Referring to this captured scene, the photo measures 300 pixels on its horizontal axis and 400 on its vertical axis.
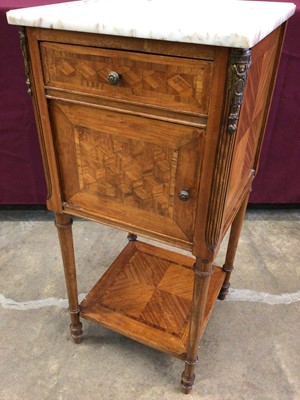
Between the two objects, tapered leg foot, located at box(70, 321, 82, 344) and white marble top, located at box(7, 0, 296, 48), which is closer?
white marble top, located at box(7, 0, 296, 48)

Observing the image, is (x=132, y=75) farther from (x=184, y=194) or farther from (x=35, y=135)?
(x=35, y=135)

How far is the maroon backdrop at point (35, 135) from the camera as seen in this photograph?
1.39 m

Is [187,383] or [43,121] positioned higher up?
[43,121]

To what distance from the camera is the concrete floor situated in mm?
1091

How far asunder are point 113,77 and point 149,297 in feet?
2.58

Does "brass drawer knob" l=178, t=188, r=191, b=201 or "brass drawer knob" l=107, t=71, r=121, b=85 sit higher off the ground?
"brass drawer knob" l=107, t=71, r=121, b=85

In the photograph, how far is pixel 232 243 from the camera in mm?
1257

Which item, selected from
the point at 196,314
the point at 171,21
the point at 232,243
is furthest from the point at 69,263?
the point at 171,21

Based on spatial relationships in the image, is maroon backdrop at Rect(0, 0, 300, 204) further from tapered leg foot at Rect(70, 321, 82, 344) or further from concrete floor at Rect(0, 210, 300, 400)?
tapered leg foot at Rect(70, 321, 82, 344)

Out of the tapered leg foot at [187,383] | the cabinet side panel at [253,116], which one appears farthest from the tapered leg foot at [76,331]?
the cabinet side panel at [253,116]

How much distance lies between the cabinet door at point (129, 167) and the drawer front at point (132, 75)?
4cm

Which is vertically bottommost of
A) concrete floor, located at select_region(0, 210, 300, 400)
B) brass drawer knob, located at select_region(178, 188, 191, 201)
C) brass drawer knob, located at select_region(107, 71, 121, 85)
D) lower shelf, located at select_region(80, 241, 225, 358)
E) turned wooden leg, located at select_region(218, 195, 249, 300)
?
concrete floor, located at select_region(0, 210, 300, 400)

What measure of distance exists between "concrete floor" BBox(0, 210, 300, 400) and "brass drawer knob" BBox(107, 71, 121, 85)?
34.0 inches

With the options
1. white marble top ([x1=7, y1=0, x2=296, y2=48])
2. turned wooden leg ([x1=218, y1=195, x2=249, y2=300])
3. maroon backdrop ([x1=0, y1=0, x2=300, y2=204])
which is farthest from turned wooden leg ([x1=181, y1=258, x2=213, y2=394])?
maroon backdrop ([x1=0, y1=0, x2=300, y2=204])
